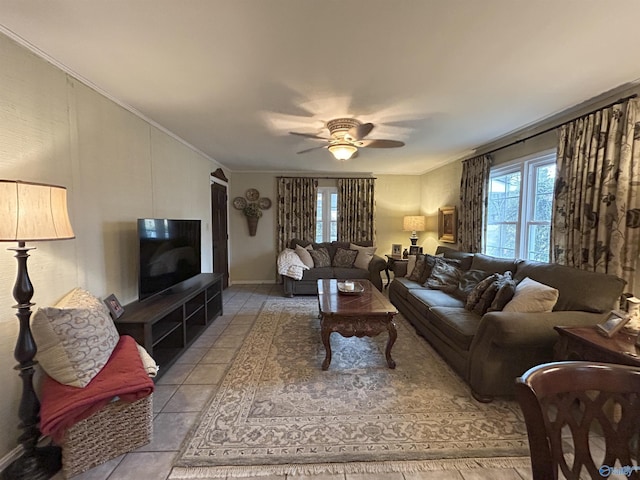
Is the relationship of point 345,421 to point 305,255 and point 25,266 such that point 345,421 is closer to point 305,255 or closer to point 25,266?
point 25,266

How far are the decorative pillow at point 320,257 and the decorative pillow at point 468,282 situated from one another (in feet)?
8.68

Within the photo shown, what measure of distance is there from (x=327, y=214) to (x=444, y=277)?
120 inches

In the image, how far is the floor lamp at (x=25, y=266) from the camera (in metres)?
1.36

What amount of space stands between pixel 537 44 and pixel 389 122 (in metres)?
1.47

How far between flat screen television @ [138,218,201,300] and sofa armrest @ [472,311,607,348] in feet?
9.58

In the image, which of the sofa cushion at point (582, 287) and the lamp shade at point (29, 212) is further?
the sofa cushion at point (582, 287)

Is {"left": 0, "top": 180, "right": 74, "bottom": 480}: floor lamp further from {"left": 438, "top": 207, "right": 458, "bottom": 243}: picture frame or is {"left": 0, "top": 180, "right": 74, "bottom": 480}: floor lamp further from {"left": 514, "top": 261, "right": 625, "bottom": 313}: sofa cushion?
{"left": 438, "top": 207, "right": 458, "bottom": 243}: picture frame

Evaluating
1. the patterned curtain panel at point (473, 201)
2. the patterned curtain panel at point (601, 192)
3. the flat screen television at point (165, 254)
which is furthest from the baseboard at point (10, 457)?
the patterned curtain panel at point (473, 201)


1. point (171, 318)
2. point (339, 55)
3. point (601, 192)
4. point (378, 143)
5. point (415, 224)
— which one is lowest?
point (171, 318)

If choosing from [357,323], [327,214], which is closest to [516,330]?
[357,323]

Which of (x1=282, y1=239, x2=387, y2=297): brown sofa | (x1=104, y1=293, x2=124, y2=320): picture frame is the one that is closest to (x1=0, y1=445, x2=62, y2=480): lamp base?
(x1=104, y1=293, x2=124, y2=320): picture frame

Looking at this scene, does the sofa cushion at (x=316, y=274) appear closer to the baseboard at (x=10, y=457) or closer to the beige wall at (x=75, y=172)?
the beige wall at (x=75, y=172)

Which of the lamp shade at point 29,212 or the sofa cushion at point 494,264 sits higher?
the lamp shade at point 29,212

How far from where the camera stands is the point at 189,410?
2.10 meters
